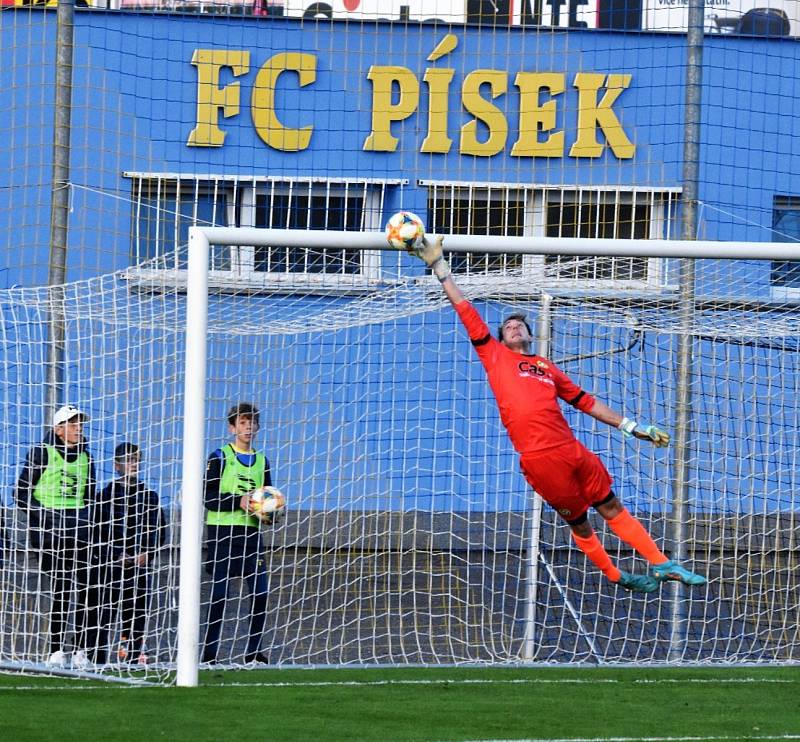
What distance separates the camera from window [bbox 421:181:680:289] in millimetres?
10164

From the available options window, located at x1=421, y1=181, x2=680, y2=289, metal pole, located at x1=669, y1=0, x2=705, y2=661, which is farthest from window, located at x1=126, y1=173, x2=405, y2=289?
metal pole, located at x1=669, y1=0, x2=705, y2=661

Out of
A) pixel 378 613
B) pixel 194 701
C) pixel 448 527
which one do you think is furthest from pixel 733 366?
pixel 194 701

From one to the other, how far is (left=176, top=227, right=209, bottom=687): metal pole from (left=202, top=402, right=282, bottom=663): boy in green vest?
93cm

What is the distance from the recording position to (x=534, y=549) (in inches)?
374

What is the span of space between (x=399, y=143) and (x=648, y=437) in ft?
19.7

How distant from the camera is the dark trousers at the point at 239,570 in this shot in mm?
8820

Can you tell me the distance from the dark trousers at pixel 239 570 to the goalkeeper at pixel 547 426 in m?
1.92

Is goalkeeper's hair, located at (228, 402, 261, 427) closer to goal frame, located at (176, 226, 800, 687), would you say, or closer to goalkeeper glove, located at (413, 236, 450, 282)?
goal frame, located at (176, 226, 800, 687)

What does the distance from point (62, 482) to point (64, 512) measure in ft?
0.61

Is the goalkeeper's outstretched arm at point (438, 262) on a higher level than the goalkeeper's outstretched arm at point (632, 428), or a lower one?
higher

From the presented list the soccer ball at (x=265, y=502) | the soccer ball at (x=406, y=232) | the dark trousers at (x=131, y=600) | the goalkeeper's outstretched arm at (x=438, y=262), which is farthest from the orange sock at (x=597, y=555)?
the dark trousers at (x=131, y=600)

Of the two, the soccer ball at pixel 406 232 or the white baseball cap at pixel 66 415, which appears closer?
the soccer ball at pixel 406 232

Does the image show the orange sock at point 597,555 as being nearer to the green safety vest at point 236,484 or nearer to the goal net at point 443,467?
the goal net at point 443,467

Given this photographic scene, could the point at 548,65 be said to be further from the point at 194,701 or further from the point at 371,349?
the point at 194,701
